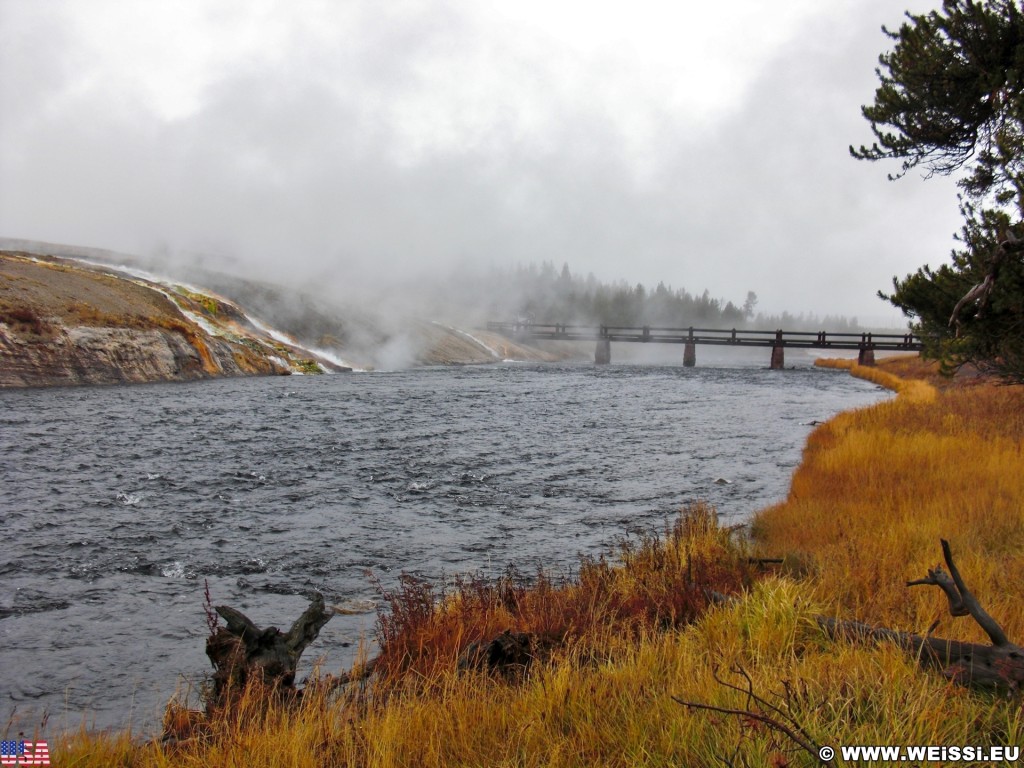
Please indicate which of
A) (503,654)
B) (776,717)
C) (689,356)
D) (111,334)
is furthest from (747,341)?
(776,717)

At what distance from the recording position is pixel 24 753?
4148mm

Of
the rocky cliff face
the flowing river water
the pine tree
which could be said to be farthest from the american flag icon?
the rocky cliff face

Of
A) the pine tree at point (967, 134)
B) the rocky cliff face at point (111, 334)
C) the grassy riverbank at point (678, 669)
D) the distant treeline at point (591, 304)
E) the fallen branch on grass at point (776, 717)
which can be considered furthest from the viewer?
the distant treeline at point (591, 304)

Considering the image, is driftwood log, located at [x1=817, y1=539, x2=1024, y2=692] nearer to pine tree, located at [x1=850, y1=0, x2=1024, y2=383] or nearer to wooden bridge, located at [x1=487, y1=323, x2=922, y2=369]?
pine tree, located at [x1=850, y1=0, x2=1024, y2=383]

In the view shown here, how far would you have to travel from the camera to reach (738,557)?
7.85m

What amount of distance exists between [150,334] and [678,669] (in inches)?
1320

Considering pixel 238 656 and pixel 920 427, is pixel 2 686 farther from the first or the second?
pixel 920 427

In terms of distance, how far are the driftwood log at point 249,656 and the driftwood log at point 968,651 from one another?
13.5 feet

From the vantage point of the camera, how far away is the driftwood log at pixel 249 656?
16.4 ft

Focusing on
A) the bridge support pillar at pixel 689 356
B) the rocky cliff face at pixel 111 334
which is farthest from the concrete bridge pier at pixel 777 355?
the rocky cliff face at pixel 111 334

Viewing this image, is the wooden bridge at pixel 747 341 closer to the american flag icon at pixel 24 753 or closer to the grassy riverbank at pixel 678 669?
the grassy riverbank at pixel 678 669

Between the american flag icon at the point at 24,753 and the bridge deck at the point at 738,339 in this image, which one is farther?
the bridge deck at the point at 738,339

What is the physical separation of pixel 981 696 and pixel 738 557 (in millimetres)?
4010

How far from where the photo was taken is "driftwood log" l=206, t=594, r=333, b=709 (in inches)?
197
